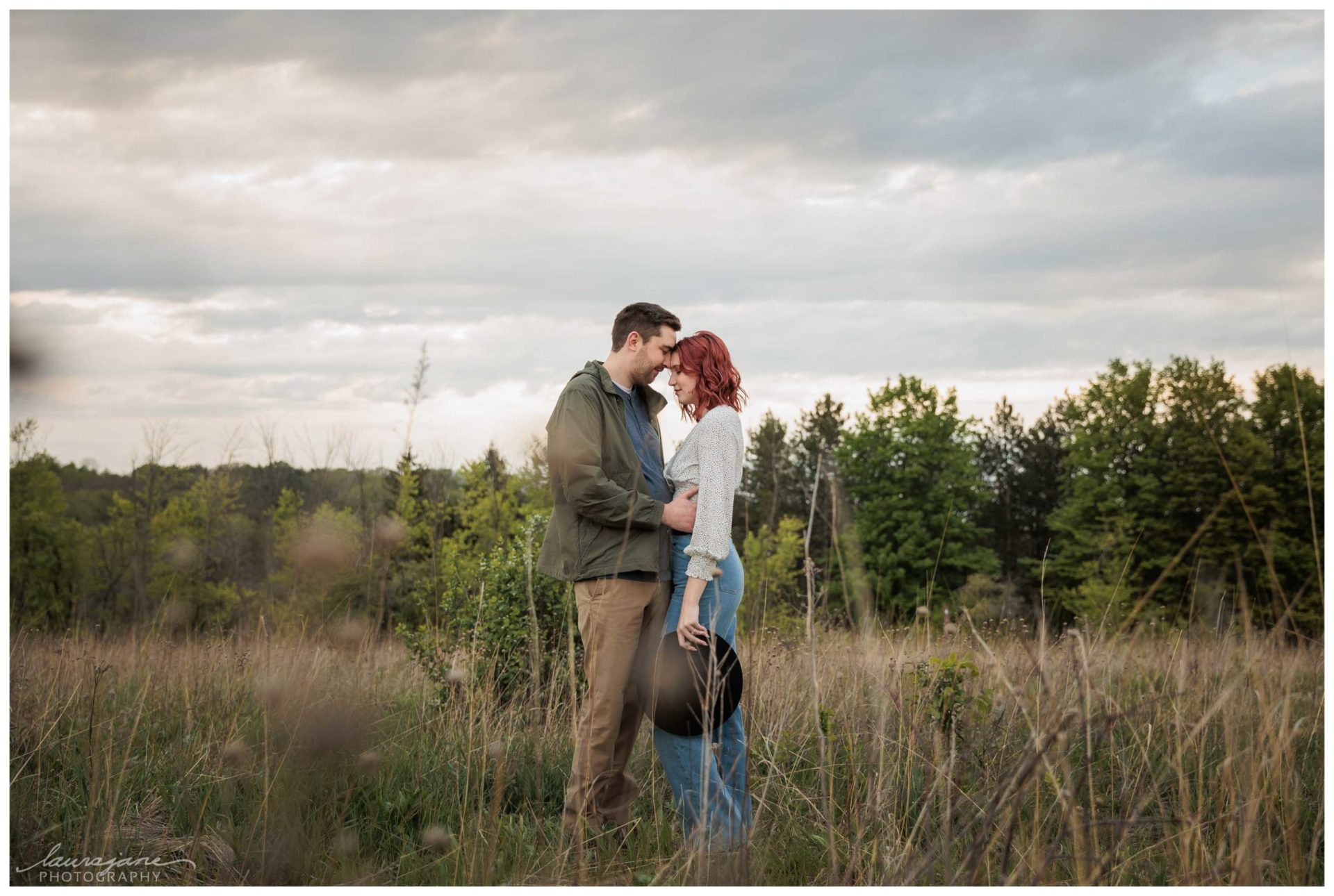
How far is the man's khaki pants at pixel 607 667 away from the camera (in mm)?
3309

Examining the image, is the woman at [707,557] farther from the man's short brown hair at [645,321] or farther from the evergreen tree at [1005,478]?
the evergreen tree at [1005,478]

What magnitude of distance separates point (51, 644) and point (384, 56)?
5.54 meters

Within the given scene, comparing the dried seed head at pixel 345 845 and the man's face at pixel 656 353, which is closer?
the dried seed head at pixel 345 845

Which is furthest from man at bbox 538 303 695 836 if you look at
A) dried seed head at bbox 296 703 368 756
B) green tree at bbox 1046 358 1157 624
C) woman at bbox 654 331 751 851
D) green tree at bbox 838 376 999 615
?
green tree at bbox 1046 358 1157 624

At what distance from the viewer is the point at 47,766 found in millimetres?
3895

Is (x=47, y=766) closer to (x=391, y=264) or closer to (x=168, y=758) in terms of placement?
(x=168, y=758)

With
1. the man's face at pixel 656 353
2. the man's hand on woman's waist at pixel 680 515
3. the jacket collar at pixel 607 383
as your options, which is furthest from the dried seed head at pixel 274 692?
the man's face at pixel 656 353

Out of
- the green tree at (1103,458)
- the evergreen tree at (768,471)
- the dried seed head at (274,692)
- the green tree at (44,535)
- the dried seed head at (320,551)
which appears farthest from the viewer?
the green tree at (1103,458)

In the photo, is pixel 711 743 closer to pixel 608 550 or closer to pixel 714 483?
pixel 608 550

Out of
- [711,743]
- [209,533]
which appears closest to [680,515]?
[711,743]

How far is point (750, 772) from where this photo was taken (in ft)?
12.8

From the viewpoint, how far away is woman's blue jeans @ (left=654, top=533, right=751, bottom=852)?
3082mm

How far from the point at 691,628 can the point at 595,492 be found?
0.60m

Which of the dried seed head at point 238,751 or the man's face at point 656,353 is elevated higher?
the man's face at point 656,353
